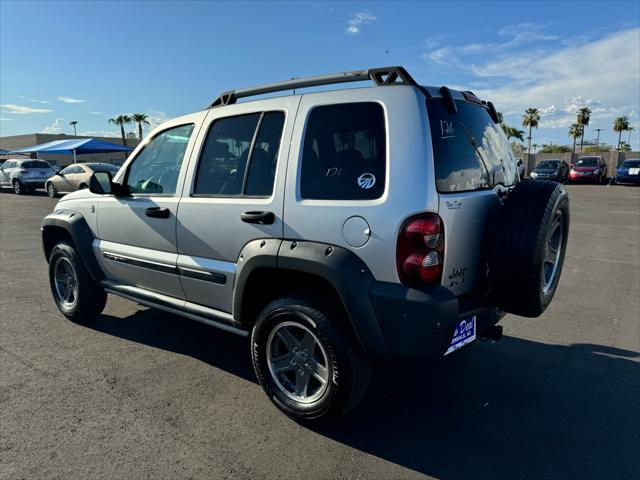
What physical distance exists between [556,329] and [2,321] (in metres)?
5.50

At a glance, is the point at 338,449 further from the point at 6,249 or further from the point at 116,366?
the point at 6,249

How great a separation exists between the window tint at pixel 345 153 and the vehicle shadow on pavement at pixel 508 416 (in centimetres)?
147

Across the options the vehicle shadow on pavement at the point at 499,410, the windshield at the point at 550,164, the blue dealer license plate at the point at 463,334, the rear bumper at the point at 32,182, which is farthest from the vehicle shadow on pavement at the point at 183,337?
the windshield at the point at 550,164

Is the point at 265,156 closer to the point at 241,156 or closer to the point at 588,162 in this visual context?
the point at 241,156

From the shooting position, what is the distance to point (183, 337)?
14.4 ft

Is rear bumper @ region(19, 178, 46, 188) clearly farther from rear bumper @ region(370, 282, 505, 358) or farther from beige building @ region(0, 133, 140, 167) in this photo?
beige building @ region(0, 133, 140, 167)

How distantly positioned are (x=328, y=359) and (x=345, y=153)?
1215 millimetres

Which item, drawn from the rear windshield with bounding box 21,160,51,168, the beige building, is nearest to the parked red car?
the rear windshield with bounding box 21,160,51,168

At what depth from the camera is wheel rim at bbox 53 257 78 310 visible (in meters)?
4.70

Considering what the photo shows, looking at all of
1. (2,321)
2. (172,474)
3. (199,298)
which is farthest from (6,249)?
(172,474)

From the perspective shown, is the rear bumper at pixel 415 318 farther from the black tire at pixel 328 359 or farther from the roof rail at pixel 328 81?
the roof rail at pixel 328 81

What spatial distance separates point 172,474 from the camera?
97.7 inches

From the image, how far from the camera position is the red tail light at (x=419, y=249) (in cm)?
248

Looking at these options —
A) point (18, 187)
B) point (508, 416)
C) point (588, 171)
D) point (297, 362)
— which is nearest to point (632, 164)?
point (588, 171)
